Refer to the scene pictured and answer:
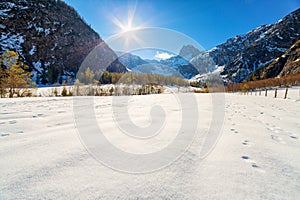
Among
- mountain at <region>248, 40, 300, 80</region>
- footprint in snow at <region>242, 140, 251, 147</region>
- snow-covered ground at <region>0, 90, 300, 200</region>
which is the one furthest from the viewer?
mountain at <region>248, 40, 300, 80</region>

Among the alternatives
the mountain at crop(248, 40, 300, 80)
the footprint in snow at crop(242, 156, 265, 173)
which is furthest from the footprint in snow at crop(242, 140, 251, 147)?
the mountain at crop(248, 40, 300, 80)

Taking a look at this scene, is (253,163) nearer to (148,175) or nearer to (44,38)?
(148,175)

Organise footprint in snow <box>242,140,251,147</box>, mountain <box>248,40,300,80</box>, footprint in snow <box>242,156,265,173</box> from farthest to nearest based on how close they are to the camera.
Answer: mountain <box>248,40,300,80</box>, footprint in snow <box>242,140,251,147</box>, footprint in snow <box>242,156,265,173</box>

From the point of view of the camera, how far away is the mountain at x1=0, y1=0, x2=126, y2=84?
40.4m

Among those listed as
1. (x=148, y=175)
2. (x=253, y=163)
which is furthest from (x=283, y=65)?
(x=148, y=175)

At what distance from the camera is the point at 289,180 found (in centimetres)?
88

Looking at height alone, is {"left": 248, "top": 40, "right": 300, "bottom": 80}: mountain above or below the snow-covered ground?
above

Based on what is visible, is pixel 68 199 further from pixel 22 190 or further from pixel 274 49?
pixel 274 49

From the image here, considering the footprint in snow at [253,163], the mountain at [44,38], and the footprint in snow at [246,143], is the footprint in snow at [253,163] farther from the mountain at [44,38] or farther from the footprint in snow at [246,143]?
the mountain at [44,38]

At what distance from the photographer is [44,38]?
46.1m

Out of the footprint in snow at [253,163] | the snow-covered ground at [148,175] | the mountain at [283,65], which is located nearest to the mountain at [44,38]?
the snow-covered ground at [148,175]

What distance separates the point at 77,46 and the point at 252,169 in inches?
2551

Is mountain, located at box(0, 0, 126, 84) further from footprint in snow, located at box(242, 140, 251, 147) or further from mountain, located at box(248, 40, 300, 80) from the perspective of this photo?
mountain, located at box(248, 40, 300, 80)

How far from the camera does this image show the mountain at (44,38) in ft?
133
